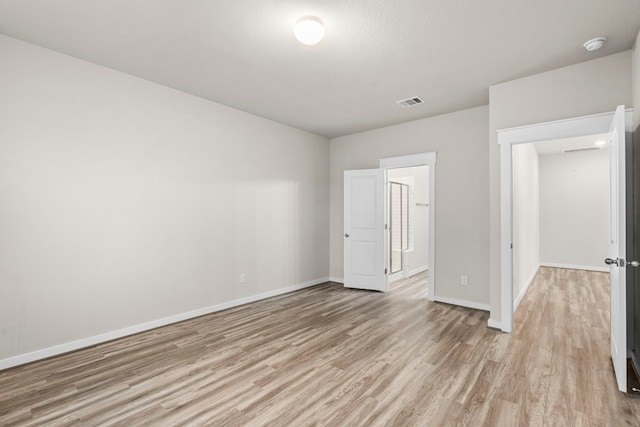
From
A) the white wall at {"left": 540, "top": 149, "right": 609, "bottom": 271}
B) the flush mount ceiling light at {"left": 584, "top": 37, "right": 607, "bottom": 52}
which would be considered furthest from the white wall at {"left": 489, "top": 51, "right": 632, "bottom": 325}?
the white wall at {"left": 540, "top": 149, "right": 609, "bottom": 271}

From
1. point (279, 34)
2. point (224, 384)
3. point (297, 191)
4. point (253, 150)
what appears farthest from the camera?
point (297, 191)

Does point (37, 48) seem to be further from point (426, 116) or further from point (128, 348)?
point (426, 116)

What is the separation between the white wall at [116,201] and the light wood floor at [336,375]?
1.39 feet

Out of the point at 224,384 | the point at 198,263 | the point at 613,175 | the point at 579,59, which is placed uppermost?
the point at 579,59

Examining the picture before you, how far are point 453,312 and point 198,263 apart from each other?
348 centimetres

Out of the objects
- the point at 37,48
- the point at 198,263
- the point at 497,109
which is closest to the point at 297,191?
the point at 198,263

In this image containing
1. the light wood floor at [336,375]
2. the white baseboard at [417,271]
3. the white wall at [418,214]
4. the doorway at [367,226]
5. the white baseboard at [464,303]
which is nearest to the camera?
the light wood floor at [336,375]

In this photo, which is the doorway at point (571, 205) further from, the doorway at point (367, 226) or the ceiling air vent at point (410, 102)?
the ceiling air vent at point (410, 102)

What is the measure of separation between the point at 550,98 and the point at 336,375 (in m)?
3.48

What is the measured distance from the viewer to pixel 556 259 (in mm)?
7438

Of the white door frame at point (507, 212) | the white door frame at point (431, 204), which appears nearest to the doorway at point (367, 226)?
the white door frame at point (431, 204)

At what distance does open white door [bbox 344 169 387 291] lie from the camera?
17.1 feet

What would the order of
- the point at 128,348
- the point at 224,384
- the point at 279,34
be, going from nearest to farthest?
the point at 224,384
the point at 279,34
the point at 128,348

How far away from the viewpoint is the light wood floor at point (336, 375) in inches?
78.7
